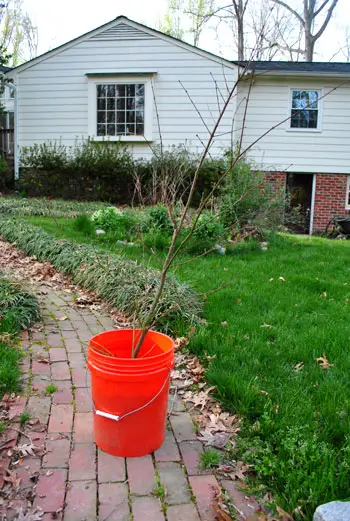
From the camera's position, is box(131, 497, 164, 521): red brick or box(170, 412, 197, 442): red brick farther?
box(170, 412, 197, 442): red brick

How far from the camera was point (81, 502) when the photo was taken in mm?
2113

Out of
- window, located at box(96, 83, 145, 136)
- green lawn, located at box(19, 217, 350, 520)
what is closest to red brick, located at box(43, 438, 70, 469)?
green lawn, located at box(19, 217, 350, 520)

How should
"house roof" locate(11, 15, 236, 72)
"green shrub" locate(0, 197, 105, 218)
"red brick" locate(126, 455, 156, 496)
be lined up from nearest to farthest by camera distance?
"red brick" locate(126, 455, 156, 496) < "green shrub" locate(0, 197, 105, 218) < "house roof" locate(11, 15, 236, 72)

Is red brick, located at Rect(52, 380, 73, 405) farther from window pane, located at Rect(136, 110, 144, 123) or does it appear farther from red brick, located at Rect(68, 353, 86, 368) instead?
window pane, located at Rect(136, 110, 144, 123)

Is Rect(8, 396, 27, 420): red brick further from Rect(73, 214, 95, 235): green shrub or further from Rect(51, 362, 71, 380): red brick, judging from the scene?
Rect(73, 214, 95, 235): green shrub

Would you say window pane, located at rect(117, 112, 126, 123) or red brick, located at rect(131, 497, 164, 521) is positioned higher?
window pane, located at rect(117, 112, 126, 123)

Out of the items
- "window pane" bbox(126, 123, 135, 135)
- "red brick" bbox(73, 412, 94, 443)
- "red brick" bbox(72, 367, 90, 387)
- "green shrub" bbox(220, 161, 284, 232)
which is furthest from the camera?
"window pane" bbox(126, 123, 135, 135)

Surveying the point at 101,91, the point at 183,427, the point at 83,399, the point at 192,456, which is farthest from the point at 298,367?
the point at 101,91

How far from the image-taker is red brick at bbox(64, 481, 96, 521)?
6.68ft

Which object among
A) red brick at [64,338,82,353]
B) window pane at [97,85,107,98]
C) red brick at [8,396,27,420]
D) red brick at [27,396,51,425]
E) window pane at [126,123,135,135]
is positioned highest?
window pane at [97,85,107,98]

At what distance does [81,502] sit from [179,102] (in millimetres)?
13182

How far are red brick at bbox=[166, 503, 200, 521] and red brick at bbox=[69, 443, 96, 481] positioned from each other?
44 centimetres

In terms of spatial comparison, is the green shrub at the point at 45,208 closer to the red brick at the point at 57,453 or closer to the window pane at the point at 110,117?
the window pane at the point at 110,117

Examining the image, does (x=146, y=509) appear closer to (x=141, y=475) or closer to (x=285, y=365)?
(x=141, y=475)
